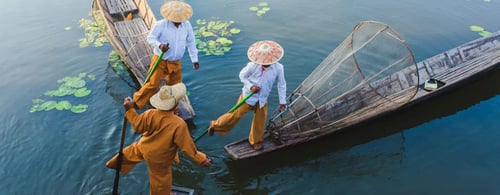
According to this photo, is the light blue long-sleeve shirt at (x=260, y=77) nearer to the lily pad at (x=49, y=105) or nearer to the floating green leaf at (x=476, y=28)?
the lily pad at (x=49, y=105)

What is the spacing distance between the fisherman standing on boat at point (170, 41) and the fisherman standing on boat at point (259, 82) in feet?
3.42

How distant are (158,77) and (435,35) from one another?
6.05 meters

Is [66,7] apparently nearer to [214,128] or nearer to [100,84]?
[100,84]

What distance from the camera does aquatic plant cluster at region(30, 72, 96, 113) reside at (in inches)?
243

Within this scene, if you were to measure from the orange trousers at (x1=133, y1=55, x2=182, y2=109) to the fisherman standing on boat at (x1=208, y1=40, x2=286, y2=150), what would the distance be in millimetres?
1103

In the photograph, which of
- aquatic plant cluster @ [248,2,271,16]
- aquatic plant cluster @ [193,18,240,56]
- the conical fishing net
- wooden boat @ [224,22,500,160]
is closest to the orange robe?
wooden boat @ [224,22,500,160]

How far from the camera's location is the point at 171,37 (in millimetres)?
5047

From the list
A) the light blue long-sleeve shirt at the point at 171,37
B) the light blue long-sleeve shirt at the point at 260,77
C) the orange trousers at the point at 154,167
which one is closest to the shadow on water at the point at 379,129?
the light blue long-sleeve shirt at the point at 260,77

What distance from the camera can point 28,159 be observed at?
528 centimetres

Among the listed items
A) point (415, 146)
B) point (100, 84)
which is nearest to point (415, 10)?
point (415, 146)

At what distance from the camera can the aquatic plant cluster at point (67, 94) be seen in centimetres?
618

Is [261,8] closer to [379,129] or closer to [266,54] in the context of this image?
[379,129]

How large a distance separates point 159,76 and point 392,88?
11.7 ft

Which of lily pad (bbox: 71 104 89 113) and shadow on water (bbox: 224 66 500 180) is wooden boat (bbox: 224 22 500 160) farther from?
lily pad (bbox: 71 104 89 113)
